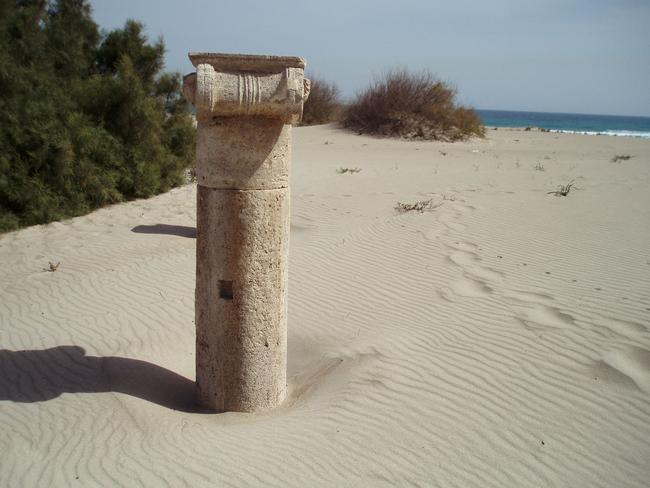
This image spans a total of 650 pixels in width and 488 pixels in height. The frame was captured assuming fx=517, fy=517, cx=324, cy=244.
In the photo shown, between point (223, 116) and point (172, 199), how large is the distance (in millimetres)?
8734

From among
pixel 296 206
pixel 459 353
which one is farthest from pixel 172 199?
pixel 459 353

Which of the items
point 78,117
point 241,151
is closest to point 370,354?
point 241,151

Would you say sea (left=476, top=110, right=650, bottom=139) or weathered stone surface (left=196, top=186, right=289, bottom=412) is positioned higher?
sea (left=476, top=110, right=650, bottom=139)

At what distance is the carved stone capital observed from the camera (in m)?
3.25

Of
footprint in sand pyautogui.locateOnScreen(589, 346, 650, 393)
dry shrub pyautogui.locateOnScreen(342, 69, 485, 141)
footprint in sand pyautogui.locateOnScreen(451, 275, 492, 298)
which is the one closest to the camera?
footprint in sand pyautogui.locateOnScreen(589, 346, 650, 393)

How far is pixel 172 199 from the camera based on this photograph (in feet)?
38.5

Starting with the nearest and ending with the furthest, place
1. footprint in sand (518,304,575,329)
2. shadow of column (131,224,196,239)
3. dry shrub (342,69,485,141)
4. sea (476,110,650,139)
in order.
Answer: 1. footprint in sand (518,304,575,329)
2. shadow of column (131,224,196,239)
3. dry shrub (342,69,485,141)
4. sea (476,110,650,139)

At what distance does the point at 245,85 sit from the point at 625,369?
143 inches

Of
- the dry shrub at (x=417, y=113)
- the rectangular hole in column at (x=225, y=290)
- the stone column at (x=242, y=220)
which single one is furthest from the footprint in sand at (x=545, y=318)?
the dry shrub at (x=417, y=113)

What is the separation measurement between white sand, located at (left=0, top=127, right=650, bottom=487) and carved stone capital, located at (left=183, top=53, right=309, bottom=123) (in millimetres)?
2204

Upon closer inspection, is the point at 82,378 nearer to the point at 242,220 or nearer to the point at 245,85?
the point at 242,220

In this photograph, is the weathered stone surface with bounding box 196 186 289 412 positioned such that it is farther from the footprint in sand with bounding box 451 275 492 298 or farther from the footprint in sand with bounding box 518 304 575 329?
the footprint in sand with bounding box 451 275 492 298

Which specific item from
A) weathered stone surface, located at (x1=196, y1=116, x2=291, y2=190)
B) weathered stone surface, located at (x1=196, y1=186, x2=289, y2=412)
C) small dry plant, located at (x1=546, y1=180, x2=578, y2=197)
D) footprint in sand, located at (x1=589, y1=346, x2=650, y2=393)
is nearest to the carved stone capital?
weathered stone surface, located at (x1=196, y1=116, x2=291, y2=190)

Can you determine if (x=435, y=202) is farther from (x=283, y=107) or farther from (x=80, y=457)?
(x=80, y=457)
